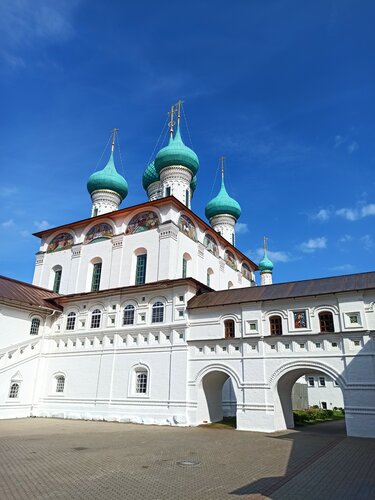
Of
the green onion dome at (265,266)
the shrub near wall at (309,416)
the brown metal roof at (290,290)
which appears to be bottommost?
the shrub near wall at (309,416)

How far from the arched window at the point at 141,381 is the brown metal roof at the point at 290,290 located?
405cm

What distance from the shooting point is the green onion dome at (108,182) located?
28.3 metres

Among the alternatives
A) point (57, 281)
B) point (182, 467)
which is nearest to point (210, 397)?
point (182, 467)

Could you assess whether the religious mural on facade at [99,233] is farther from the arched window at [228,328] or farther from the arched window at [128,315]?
the arched window at [228,328]

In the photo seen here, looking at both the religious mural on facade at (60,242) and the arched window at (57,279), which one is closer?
the arched window at (57,279)

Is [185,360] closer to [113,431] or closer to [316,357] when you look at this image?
[113,431]

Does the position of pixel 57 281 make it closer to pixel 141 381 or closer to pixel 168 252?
pixel 168 252

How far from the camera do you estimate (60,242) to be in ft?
85.0

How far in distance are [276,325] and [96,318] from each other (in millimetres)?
10015

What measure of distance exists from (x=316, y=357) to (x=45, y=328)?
1490 cm

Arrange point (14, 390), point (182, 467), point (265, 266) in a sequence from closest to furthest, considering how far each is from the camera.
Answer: point (182, 467) → point (14, 390) → point (265, 266)

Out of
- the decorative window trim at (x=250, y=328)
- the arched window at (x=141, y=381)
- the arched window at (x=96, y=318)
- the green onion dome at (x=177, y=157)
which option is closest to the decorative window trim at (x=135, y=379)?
the arched window at (x=141, y=381)

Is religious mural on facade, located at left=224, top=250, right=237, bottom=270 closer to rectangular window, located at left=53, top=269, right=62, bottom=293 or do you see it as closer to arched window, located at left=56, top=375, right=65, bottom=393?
rectangular window, located at left=53, top=269, right=62, bottom=293

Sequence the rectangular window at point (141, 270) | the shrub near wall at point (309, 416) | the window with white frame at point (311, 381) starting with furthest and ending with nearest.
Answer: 1. the window with white frame at point (311, 381)
2. the rectangular window at point (141, 270)
3. the shrub near wall at point (309, 416)
